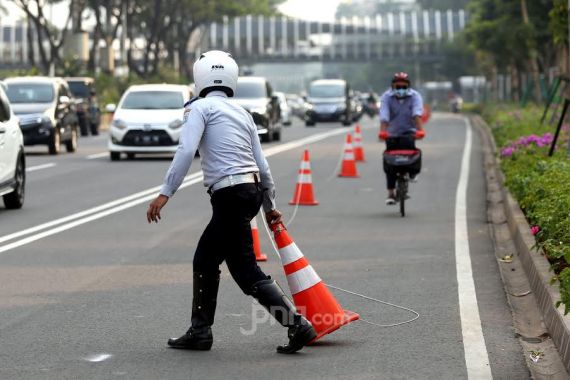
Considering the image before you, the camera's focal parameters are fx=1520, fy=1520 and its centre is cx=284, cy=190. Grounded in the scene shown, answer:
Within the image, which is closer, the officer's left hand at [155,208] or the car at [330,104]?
the officer's left hand at [155,208]

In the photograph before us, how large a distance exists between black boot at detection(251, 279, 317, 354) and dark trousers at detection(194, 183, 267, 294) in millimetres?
64

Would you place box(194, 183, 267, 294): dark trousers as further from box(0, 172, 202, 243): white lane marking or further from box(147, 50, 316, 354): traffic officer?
box(0, 172, 202, 243): white lane marking

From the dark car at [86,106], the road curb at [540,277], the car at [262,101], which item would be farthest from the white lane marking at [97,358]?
the dark car at [86,106]

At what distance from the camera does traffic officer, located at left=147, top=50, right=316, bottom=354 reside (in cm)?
838

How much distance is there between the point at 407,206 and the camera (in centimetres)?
1953

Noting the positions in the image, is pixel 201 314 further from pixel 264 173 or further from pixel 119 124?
pixel 119 124

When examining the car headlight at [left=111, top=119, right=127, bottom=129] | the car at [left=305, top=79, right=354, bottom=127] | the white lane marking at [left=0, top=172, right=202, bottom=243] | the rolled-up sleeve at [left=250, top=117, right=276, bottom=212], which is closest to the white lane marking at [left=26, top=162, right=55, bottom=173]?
the car headlight at [left=111, top=119, right=127, bottom=129]

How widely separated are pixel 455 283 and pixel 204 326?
11.7ft

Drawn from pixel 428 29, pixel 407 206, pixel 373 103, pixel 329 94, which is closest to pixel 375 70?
pixel 428 29

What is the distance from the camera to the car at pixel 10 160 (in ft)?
57.9

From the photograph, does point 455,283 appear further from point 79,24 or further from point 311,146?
point 79,24

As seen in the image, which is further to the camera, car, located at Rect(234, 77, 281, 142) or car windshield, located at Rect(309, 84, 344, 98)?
car windshield, located at Rect(309, 84, 344, 98)

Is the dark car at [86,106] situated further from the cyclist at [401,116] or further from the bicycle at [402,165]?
the bicycle at [402,165]

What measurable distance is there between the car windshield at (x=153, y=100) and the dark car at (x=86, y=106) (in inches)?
594
